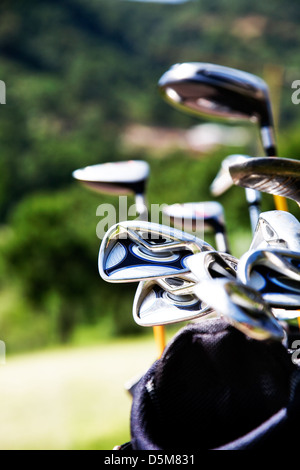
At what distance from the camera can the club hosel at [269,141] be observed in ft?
3.14

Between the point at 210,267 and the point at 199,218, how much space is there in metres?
0.48

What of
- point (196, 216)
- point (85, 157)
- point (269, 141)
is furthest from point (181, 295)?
point (85, 157)

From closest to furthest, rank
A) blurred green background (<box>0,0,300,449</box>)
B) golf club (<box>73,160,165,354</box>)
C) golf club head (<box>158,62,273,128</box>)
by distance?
golf club head (<box>158,62,273,128</box>) → golf club (<box>73,160,165,354</box>) → blurred green background (<box>0,0,300,449</box>)

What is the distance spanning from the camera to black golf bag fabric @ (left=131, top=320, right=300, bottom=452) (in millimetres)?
473

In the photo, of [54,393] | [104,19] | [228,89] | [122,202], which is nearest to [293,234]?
[228,89]

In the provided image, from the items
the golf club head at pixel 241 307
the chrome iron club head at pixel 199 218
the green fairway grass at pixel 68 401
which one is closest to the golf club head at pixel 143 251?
the golf club head at pixel 241 307

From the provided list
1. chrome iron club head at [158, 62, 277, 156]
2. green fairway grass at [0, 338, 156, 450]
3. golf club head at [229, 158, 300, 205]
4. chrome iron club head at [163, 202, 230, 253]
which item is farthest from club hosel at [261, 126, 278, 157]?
green fairway grass at [0, 338, 156, 450]

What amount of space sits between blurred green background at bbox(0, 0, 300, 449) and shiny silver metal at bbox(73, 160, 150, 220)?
2.92 ft

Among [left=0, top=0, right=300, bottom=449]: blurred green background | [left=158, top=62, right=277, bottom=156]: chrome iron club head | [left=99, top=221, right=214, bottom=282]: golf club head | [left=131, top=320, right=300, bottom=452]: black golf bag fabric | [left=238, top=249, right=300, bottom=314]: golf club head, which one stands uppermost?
[left=0, top=0, right=300, bottom=449]: blurred green background

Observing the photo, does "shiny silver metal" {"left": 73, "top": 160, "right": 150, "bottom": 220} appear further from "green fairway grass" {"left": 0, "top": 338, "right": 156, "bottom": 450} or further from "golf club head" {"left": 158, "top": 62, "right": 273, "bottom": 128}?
"green fairway grass" {"left": 0, "top": 338, "right": 156, "bottom": 450}

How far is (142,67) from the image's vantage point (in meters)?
16.1

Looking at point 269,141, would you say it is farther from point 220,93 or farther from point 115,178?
point 115,178

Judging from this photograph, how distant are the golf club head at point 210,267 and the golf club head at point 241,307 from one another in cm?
5

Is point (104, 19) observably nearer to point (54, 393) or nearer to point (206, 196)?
point (206, 196)
